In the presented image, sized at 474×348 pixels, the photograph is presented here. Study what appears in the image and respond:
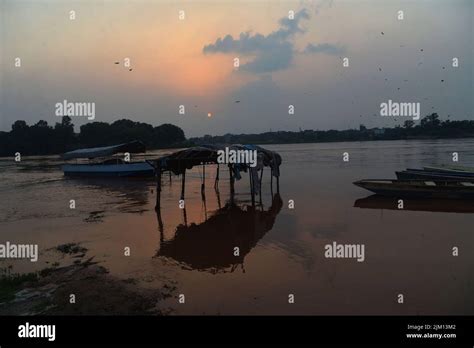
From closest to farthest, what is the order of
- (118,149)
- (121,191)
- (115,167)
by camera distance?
(121,191) < (115,167) < (118,149)

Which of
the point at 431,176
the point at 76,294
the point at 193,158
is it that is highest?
the point at 193,158

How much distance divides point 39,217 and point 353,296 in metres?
15.9

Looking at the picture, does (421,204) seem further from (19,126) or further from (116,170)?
(19,126)

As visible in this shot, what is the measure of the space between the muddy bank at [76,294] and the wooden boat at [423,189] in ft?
49.2

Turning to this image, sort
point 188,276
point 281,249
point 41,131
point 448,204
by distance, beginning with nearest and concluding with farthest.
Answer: point 188,276, point 281,249, point 448,204, point 41,131

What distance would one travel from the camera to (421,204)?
19109mm

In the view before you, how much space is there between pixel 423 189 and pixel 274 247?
1105cm

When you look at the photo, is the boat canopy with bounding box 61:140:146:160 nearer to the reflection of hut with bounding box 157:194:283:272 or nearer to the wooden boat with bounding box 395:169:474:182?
the reflection of hut with bounding box 157:194:283:272

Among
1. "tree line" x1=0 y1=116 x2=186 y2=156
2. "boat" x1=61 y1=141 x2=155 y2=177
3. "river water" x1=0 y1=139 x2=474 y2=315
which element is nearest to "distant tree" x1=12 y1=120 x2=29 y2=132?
"tree line" x1=0 y1=116 x2=186 y2=156

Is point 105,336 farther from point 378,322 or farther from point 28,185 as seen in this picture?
point 28,185

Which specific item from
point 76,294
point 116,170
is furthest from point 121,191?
point 76,294

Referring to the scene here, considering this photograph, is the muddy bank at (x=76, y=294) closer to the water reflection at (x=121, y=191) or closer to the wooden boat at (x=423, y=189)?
→ the water reflection at (x=121, y=191)

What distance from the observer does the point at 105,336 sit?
658 cm

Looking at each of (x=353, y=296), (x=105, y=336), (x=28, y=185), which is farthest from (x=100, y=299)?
(x=28, y=185)
